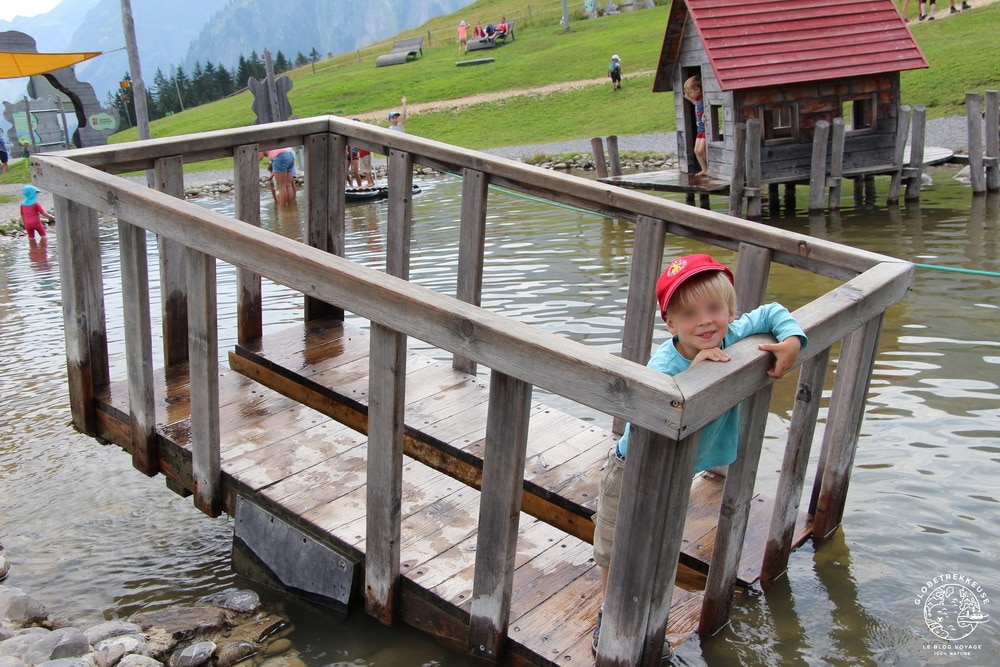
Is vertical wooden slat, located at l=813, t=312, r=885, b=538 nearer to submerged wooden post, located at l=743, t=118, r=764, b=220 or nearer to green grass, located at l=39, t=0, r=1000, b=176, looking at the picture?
submerged wooden post, located at l=743, t=118, r=764, b=220

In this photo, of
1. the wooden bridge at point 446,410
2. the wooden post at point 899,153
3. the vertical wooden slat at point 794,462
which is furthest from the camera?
Result: the wooden post at point 899,153

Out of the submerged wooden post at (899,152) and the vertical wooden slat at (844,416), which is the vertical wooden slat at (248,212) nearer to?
the vertical wooden slat at (844,416)

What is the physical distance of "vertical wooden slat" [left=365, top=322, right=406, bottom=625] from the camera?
318 centimetres

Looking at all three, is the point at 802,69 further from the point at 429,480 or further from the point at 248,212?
the point at 429,480

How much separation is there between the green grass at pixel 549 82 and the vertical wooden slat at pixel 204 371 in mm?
20940

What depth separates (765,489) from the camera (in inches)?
191

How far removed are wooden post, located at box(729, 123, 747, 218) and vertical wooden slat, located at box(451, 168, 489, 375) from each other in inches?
362

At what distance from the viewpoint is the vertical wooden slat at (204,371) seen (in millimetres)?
3801

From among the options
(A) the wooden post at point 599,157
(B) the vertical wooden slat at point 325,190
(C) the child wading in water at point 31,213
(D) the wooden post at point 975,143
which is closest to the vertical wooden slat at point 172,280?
(B) the vertical wooden slat at point 325,190

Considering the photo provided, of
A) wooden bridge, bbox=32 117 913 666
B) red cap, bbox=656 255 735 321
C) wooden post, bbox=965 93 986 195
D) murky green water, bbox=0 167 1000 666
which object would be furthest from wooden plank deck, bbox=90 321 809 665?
wooden post, bbox=965 93 986 195

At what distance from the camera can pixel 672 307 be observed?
2938 mm

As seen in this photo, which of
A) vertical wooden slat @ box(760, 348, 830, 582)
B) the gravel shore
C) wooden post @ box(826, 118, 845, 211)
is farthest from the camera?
the gravel shore

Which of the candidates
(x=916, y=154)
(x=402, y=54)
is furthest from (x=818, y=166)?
(x=402, y=54)

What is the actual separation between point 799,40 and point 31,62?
55.9 ft
